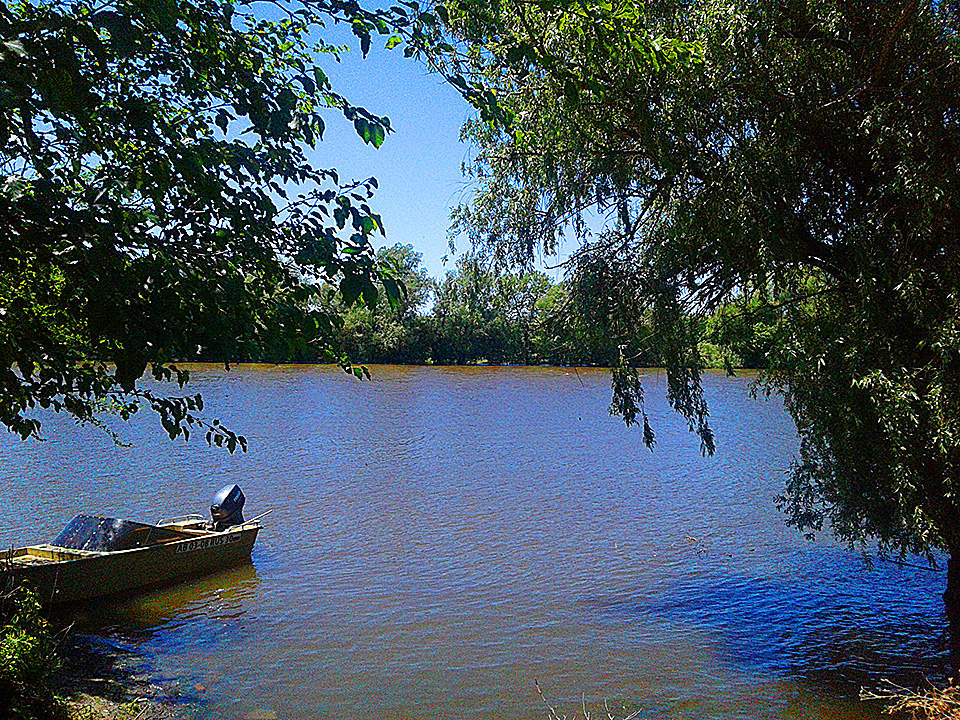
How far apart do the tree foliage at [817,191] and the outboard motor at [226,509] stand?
806 cm

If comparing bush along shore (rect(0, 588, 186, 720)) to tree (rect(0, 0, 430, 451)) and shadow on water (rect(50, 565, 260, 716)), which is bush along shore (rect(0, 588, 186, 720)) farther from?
tree (rect(0, 0, 430, 451))

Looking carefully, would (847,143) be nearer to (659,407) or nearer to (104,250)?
(104,250)

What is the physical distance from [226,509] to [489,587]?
4.77 metres

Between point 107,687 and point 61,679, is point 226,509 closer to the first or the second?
point 107,687

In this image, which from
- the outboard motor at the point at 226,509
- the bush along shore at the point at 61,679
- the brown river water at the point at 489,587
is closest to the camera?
the bush along shore at the point at 61,679

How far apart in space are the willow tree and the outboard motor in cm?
800

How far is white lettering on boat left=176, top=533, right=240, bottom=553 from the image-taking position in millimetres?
13031

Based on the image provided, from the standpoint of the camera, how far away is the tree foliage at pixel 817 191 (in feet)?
27.5

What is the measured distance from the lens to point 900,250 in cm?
883

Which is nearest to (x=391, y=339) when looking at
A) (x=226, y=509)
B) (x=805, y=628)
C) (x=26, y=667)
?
(x=226, y=509)

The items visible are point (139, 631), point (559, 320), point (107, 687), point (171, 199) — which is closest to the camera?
point (171, 199)

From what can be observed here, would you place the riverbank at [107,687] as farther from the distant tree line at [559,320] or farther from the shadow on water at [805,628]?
the shadow on water at [805,628]

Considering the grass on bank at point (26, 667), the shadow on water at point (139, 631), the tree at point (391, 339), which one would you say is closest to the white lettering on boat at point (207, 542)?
the shadow on water at point (139, 631)

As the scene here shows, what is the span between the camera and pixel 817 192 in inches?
375
